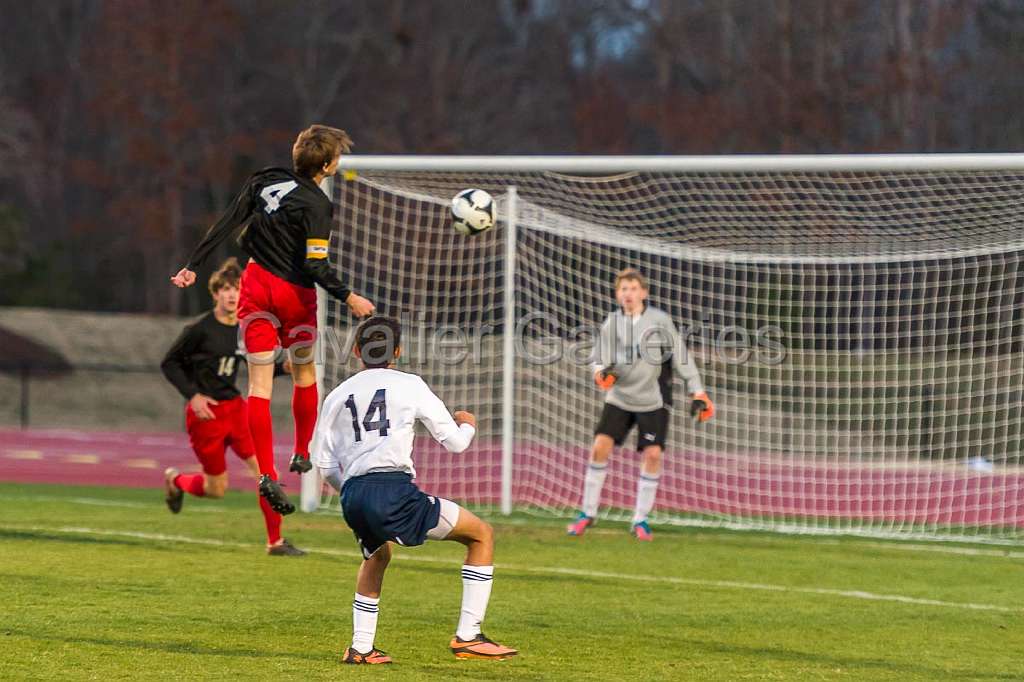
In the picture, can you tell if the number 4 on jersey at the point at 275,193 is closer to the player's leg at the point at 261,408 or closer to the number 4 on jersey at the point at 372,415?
the player's leg at the point at 261,408

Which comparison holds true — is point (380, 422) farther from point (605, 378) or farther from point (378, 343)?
point (605, 378)

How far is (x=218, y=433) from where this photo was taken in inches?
430

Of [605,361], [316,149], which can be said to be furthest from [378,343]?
[605,361]

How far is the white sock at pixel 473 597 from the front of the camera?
660 cm

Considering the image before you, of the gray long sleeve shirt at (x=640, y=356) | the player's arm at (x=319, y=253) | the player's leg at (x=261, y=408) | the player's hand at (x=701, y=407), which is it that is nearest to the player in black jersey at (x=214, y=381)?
the player's leg at (x=261, y=408)

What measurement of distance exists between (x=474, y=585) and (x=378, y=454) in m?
0.79

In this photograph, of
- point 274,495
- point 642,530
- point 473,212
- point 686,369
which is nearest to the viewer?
point 274,495

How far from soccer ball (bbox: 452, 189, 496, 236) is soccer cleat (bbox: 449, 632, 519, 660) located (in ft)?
11.1

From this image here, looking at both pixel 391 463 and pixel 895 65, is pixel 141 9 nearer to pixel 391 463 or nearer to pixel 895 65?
pixel 895 65

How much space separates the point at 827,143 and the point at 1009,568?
2203 cm

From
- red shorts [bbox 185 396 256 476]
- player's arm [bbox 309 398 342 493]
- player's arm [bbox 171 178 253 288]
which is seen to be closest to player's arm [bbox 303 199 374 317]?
player's arm [bbox 171 178 253 288]

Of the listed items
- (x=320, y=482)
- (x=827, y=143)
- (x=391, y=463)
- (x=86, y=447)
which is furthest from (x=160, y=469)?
(x=827, y=143)

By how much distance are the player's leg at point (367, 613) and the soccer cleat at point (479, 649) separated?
0.36m

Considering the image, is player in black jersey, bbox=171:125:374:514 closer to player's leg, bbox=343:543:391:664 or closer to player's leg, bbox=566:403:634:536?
player's leg, bbox=343:543:391:664
